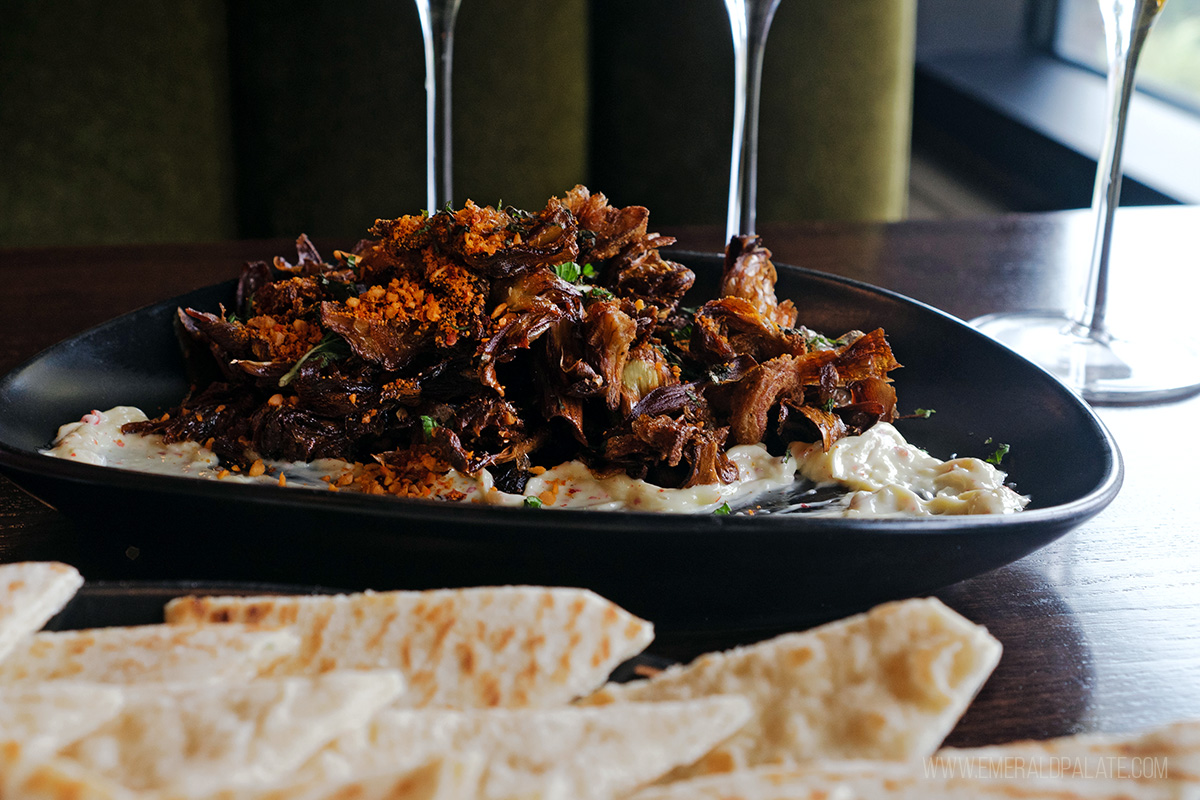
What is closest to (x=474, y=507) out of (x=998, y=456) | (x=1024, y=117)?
(x=998, y=456)

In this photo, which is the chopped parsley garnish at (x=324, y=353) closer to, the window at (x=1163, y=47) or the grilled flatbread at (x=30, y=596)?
the grilled flatbread at (x=30, y=596)

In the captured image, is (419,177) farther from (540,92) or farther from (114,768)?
(114,768)

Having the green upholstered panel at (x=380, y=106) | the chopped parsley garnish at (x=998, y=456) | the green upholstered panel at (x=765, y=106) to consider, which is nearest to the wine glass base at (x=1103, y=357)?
the chopped parsley garnish at (x=998, y=456)

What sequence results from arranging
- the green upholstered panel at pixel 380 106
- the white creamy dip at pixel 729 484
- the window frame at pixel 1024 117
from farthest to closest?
the window frame at pixel 1024 117
the green upholstered panel at pixel 380 106
the white creamy dip at pixel 729 484

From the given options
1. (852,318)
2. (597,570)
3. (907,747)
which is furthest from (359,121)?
(907,747)

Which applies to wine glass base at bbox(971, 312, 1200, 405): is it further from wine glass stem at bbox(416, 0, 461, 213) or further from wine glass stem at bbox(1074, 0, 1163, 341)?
wine glass stem at bbox(416, 0, 461, 213)

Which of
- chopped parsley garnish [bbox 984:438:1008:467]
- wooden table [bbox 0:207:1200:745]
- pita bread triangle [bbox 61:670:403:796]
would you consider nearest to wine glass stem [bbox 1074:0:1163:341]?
wooden table [bbox 0:207:1200:745]
